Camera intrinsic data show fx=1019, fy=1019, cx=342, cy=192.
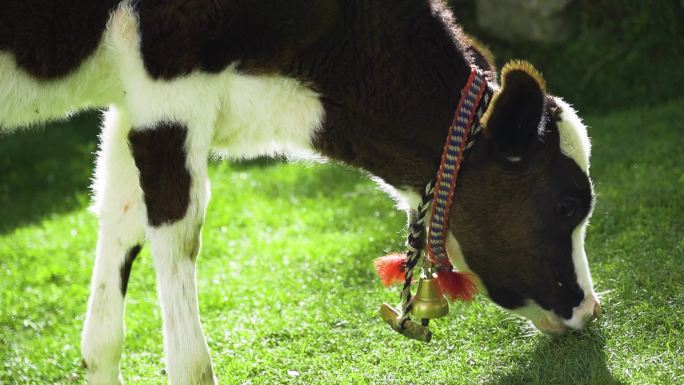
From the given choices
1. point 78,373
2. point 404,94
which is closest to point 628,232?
point 404,94

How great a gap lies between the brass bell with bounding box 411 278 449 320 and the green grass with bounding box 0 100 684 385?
0.91 ft

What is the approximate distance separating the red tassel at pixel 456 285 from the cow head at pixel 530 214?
9 centimetres

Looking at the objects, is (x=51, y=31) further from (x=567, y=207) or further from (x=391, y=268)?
(x=567, y=207)

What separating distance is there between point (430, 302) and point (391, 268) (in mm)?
261

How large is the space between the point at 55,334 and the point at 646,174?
10.9 feet

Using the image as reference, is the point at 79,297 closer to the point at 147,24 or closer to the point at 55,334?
the point at 55,334

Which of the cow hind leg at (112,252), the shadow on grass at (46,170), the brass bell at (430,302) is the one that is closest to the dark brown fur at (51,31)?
the cow hind leg at (112,252)

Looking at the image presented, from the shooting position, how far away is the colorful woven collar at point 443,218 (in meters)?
3.67

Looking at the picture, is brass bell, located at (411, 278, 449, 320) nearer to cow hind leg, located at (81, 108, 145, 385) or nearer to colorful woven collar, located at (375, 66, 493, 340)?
colorful woven collar, located at (375, 66, 493, 340)

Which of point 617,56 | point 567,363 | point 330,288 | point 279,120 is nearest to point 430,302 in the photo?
point 567,363

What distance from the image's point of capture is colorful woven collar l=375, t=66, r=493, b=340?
3666 mm

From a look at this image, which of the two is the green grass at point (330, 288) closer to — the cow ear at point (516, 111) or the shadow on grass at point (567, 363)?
the shadow on grass at point (567, 363)

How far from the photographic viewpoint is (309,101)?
3.70 m

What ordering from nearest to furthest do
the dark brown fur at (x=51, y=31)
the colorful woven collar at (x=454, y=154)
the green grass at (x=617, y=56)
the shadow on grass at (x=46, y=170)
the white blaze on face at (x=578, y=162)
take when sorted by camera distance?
1. the dark brown fur at (x=51, y=31)
2. the colorful woven collar at (x=454, y=154)
3. the white blaze on face at (x=578, y=162)
4. the shadow on grass at (x=46, y=170)
5. the green grass at (x=617, y=56)
